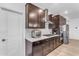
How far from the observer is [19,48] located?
2074 millimetres

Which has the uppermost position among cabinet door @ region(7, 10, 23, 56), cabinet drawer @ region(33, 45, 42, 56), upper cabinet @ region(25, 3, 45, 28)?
upper cabinet @ region(25, 3, 45, 28)

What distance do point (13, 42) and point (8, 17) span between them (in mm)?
632

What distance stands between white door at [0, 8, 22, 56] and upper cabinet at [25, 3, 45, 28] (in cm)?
27

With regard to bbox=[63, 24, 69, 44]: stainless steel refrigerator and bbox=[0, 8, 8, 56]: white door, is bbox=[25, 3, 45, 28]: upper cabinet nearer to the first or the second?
bbox=[0, 8, 8, 56]: white door

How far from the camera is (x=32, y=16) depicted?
95.3 inches

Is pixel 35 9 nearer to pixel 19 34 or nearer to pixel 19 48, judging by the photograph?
pixel 19 34

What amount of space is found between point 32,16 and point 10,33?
0.94m

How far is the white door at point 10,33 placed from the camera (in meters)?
1.62

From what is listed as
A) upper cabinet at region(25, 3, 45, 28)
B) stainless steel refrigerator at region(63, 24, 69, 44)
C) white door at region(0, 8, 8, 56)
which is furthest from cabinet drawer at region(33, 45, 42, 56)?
stainless steel refrigerator at region(63, 24, 69, 44)

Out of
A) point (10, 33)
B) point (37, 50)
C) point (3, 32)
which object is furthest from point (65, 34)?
point (3, 32)

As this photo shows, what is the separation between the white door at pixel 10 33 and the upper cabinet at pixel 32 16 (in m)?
0.27

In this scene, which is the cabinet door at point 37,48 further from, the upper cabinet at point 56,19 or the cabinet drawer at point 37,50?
the upper cabinet at point 56,19

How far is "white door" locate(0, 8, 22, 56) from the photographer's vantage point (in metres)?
1.62

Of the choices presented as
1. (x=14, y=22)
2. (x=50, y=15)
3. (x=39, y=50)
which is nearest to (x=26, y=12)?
(x=14, y=22)
